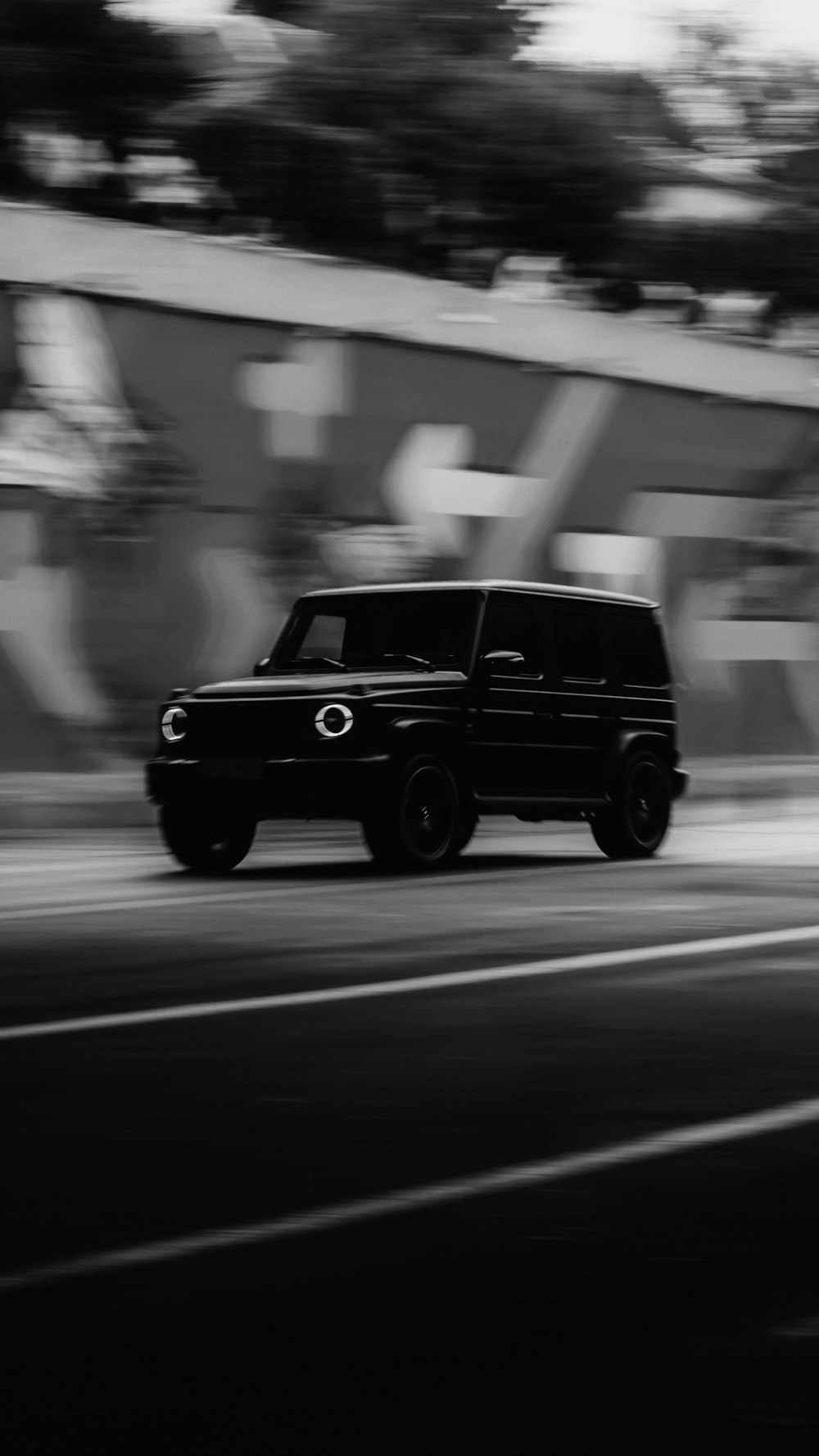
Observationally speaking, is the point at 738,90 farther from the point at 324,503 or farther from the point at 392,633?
the point at 392,633

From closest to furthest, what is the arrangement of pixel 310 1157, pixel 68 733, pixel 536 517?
1. pixel 310 1157
2. pixel 68 733
3. pixel 536 517

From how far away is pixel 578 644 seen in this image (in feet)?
52.1

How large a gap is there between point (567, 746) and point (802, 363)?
54.1 ft

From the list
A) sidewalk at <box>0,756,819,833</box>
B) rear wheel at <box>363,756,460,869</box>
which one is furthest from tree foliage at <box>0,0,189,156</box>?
rear wheel at <box>363,756,460,869</box>

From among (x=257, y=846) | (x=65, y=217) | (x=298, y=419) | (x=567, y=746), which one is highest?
(x=65, y=217)

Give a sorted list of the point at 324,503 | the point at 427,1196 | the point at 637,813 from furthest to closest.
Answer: the point at 324,503 < the point at 637,813 < the point at 427,1196

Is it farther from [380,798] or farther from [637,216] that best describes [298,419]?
[380,798]

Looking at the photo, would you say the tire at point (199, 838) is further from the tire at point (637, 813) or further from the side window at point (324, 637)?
the tire at point (637, 813)

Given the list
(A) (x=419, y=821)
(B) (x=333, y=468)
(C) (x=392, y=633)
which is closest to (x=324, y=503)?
(B) (x=333, y=468)

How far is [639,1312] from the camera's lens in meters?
4.30

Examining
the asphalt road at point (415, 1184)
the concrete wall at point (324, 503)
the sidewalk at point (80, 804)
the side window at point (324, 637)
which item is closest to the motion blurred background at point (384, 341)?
the concrete wall at point (324, 503)

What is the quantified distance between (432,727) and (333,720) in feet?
2.07

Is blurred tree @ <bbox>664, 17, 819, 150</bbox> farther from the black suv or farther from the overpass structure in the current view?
the black suv

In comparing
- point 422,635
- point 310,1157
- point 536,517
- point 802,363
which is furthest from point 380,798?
point 802,363
